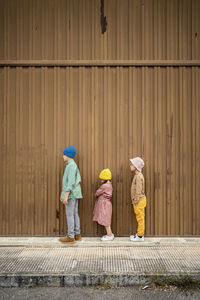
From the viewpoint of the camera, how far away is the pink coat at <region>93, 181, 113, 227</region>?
546 centimetres

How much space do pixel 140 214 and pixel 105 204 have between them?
2.36 feet

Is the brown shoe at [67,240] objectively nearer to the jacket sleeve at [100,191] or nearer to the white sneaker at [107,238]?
the white sneaker at [107,238]

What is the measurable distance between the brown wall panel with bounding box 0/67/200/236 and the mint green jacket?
444mm

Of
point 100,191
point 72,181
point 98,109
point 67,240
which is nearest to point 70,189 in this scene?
point 72,181

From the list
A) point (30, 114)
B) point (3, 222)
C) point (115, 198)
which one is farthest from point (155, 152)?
point (3, 222)

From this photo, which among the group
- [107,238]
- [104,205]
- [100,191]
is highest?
[100,191]

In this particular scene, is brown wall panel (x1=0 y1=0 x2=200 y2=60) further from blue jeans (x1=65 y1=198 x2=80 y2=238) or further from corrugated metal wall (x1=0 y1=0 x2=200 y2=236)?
blue jeans (x1=65 y1=198 x2=80 y2=238)

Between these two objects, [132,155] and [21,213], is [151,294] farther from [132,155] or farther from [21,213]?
[21,213]

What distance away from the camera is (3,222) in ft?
19.0

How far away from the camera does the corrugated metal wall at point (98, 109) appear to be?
5.81m

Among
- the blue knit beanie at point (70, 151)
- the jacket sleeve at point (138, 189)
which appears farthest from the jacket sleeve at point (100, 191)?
the blue knit beanie at point (70, 151)

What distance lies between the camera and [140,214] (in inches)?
214

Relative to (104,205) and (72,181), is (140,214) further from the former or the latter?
(72,181)

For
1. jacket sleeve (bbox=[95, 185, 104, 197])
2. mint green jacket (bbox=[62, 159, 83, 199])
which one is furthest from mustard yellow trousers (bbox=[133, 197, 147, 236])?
mint green jacket (bbox=[62, 159, 83, 199])
